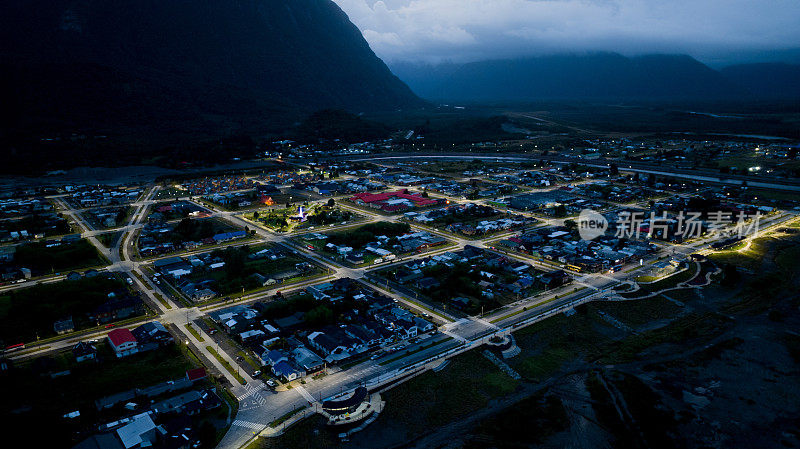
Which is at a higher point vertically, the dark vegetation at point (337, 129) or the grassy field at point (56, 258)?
the dark vegetation at point (337, 129)

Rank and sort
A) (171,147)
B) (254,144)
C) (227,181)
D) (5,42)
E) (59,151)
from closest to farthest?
(227,181) < (59,151) < (171,147) < (254,144) < (5,42)

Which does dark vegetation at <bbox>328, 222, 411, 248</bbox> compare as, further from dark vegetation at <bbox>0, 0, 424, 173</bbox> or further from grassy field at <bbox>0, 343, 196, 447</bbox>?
dark vegetation at <bbox>0, 0, 424, 173</bbox>

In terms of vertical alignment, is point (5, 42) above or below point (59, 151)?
above

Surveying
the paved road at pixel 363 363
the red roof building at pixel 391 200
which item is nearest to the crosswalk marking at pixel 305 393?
the paved road at pixel 363 363

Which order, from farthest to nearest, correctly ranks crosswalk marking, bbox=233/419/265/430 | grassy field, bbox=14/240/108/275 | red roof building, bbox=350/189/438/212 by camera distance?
1. red roof building, bbox=350/189/438/212
2. grassy field, bbox=14/240/108/275
3. crosswalk marking, bbox=233/419/265/430

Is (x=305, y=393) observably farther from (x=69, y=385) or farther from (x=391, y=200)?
(x=391, y=200)

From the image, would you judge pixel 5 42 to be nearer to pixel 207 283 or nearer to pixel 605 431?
pixel 207 283

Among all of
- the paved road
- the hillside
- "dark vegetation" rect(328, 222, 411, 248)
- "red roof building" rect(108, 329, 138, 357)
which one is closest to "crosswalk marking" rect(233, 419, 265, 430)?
the paved road

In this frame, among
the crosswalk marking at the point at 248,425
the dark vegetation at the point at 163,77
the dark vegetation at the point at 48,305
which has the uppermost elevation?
the dark vegetation at the point at 163,77

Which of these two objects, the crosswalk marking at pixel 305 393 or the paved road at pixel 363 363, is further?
the crosswalk marking at pixel 305 393

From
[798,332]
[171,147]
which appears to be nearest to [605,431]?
[798,332]

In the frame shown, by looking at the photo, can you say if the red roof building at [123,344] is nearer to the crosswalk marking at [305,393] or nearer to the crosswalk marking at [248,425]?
the crosswalk marking at [248,425]
